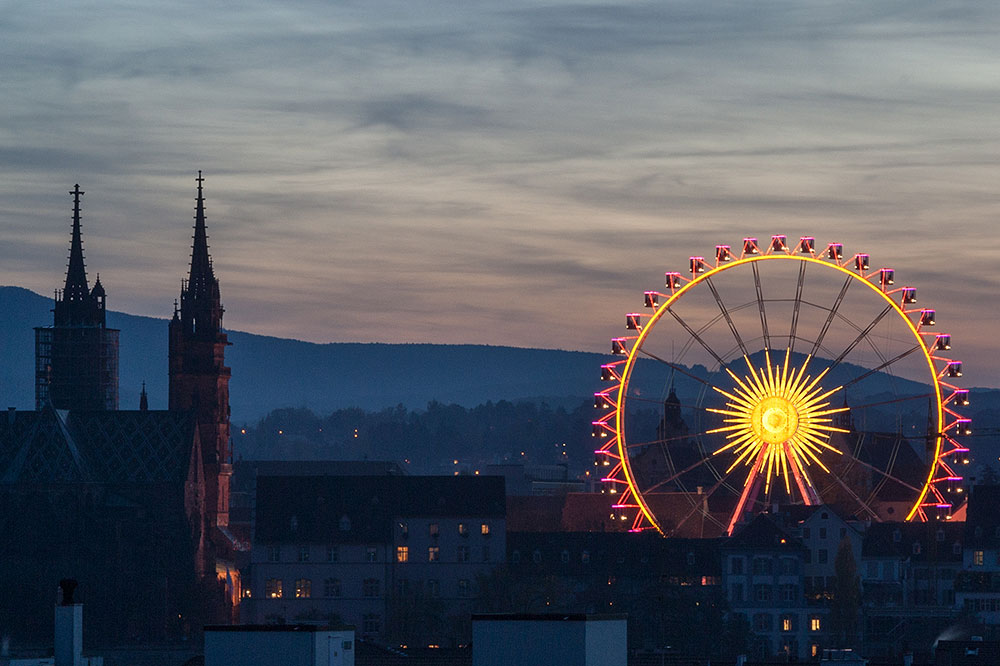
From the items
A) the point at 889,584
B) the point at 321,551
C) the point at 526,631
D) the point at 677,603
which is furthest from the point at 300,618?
the point at 526,631

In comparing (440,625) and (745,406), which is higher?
(745,406)

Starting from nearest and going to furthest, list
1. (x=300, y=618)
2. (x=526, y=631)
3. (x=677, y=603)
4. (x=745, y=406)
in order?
(x=526, y=631)
(x=745, y=406)
(x=677, y=603)
(x=300, y=618)

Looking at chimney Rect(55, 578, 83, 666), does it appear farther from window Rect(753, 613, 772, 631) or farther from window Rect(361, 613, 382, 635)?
window Rect(753, 613, 772, 631)

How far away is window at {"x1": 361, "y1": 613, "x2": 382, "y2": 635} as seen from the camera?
18700cm

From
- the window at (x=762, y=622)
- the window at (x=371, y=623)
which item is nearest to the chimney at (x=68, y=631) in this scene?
the window at (x=371, y=623)

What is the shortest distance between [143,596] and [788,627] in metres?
46.6

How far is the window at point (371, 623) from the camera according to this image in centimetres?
18700

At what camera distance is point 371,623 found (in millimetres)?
190500

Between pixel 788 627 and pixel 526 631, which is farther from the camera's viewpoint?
pixel 788 627

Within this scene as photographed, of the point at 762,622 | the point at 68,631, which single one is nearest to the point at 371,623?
the point at 762,622

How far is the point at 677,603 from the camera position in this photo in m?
176

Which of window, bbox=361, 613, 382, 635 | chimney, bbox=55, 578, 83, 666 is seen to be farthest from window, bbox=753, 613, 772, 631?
chimney, bbox=55, 578, 83, 666

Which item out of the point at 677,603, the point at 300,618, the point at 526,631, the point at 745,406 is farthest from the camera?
the point at 300,618

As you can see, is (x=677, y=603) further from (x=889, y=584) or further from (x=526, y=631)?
(x=526, y=631)
